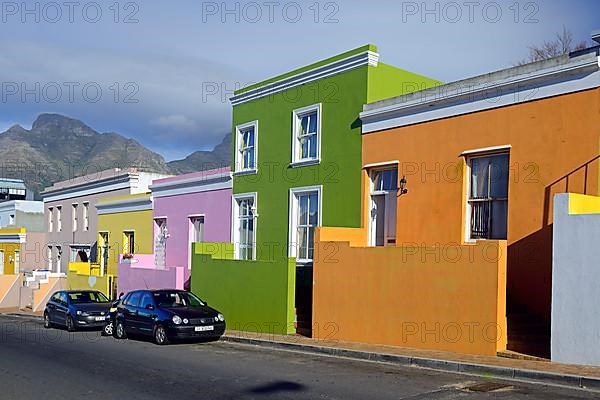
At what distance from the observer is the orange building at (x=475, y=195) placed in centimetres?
1318

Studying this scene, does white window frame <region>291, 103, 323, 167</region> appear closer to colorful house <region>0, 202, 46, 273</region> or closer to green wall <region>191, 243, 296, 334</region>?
green wall <region>191, 243, 296, 334</region>

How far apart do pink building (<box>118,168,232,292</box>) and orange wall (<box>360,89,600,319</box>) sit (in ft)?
29.7

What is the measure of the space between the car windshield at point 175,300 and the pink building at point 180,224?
5.65m

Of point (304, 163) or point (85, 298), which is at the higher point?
point (304, 163)

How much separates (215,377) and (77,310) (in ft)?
39.4

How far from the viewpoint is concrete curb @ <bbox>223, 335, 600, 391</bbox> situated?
401 inches

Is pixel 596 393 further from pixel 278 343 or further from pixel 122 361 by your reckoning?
pixel 122 361

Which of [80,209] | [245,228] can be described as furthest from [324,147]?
[80,209]

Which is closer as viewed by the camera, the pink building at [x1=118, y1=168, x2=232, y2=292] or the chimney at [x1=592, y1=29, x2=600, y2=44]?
the chimney at [x1=592, y1=29, x2=600, y2=44]

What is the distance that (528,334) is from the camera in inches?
520

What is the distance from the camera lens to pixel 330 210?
19.3 metres

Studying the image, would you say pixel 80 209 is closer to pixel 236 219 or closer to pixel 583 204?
pixel 236 219

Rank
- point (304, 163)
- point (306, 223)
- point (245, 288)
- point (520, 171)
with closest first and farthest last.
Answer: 1. point (520, 171)
2. point (245, 288)
3. point (304, 163)
4. point (306, 223)

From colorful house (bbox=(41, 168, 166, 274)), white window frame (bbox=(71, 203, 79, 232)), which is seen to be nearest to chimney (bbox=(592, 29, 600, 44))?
colorful house (bbox=(41, 168, 166, 274))
